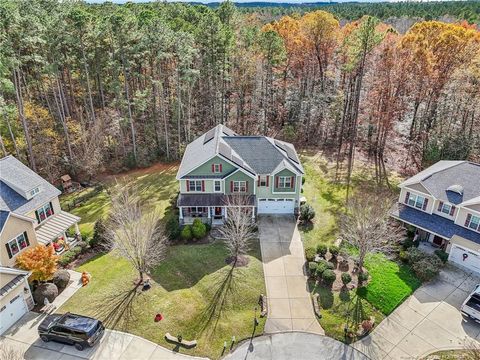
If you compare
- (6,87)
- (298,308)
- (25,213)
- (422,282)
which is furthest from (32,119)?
(422,282)

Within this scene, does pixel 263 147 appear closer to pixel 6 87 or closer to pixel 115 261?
pixel 115 261

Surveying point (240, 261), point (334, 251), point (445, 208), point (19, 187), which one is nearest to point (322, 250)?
point (334, 251)

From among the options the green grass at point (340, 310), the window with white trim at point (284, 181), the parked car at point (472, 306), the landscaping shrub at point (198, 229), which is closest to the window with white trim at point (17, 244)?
the landscaping shrub at point (198, 229)

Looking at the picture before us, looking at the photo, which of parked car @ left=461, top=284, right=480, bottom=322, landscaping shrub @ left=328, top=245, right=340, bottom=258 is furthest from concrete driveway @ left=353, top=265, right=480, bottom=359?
landscaping shrub @ left=328, top=245, right=340, bottom=258

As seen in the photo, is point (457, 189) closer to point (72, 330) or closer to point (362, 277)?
point (362, 277)

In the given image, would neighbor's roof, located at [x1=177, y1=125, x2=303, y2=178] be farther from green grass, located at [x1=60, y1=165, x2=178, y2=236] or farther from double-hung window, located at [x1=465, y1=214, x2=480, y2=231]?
double-hung window, located at [x1=465, y1=214, x2=480, y2=231]

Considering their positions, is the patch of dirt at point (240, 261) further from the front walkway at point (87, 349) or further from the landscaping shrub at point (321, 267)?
the front walkway at point (87, 349)
